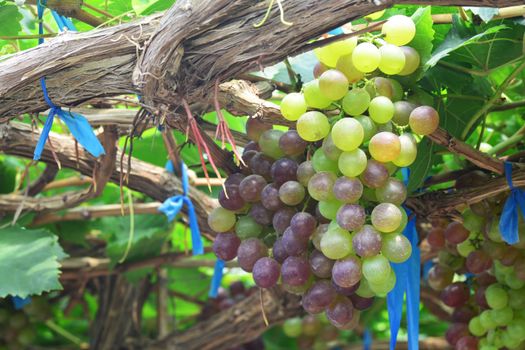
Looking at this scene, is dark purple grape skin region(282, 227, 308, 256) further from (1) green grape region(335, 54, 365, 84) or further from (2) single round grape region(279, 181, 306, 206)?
(1) green grape region(335, 54, 365, 84)

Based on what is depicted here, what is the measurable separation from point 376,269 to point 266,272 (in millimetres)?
135

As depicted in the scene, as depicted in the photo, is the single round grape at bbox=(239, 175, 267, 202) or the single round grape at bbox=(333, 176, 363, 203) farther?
the single round grape at bbox=(239, 175, 267, 202)

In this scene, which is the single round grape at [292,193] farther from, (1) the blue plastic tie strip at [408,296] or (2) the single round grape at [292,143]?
(1) the blue plastic tie strip at [408,296]

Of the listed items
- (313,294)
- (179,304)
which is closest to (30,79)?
(313,294)

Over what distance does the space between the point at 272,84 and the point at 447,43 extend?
231 mm

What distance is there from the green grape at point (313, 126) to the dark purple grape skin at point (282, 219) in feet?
0.33

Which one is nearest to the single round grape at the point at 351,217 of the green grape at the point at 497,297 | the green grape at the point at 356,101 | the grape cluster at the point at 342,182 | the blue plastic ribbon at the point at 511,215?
the grape cluster at the point at 342,182

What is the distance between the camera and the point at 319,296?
0.77 meters

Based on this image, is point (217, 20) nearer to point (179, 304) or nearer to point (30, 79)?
point (30, 79)

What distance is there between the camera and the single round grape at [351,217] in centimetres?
72

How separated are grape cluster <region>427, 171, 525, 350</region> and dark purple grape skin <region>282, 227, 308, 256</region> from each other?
0.29 meters

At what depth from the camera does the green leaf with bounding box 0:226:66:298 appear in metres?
1.02

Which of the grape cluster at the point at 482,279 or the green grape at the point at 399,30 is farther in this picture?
the grape cluster at the point at 482,279

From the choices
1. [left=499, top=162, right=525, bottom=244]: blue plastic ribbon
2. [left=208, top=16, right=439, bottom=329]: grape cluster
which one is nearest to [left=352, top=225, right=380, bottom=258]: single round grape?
[left=208, top=16, right=439, bottom=329]: grape cluster
